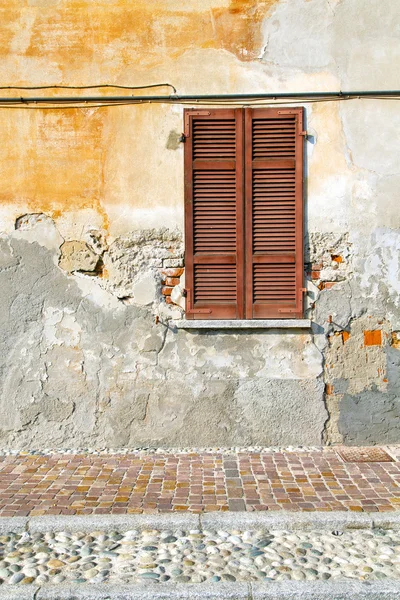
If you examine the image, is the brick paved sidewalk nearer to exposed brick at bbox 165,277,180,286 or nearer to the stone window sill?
the stone window sill

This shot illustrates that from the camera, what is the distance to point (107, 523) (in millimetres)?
4117

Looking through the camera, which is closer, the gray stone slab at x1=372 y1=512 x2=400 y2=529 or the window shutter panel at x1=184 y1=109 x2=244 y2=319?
the gray stone slab at x1=372 y1=512 x2=400 y2=529

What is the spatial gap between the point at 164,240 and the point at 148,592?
3.32m

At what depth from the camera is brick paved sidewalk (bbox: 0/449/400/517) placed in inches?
172

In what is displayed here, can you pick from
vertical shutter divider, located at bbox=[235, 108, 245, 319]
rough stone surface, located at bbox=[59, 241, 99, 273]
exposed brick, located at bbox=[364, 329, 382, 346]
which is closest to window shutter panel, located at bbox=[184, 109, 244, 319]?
vertical shutter divider, located at bbox=[235, 108, 245, 319]

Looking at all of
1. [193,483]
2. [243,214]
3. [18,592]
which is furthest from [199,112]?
[18,592]

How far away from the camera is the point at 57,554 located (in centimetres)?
379

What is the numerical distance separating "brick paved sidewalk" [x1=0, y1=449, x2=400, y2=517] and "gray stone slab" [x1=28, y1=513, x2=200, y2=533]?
123 millimetres

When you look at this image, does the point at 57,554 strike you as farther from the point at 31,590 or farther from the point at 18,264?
the point at 18,264

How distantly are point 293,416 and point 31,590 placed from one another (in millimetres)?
3101

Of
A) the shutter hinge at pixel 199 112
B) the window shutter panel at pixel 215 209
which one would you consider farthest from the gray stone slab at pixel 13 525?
the shutter hinge at pixel 199 112

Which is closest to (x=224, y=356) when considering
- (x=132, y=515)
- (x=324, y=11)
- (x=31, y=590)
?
(x=132, y=515)

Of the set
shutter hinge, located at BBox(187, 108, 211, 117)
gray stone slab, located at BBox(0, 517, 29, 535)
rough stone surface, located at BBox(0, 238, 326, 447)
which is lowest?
gray stone slab, located at BBox(0, 517, 29, 535)

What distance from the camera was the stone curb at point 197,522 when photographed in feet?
13.5
